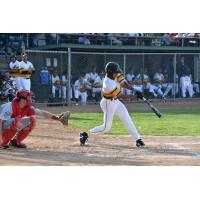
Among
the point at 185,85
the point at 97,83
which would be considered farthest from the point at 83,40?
the point at 185,85

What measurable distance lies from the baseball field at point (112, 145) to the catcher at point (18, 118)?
0.88 feet

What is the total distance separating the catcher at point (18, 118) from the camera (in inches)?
373

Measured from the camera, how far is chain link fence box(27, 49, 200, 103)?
21.6 meters

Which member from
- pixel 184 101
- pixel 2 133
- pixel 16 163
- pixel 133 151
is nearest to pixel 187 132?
pixel 133 151

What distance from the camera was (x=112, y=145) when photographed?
10375 mm

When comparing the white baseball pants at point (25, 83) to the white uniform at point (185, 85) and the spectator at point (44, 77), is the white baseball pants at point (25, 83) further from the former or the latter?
the white uniform at point (185, 85)

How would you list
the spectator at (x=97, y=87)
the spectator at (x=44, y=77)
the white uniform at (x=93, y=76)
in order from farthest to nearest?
1. the white uniform at (x=93, y=76)
2. the spectator at (x=97, y=87)
3. the spectator at (x=44, y=77)

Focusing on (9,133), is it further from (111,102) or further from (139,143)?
(139,143)

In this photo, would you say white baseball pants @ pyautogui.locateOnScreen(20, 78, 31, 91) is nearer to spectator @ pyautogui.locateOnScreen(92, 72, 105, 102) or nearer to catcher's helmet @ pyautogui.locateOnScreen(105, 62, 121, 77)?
spectator @ pyautogui.locateOnScreen(92, 72, 105, 102)

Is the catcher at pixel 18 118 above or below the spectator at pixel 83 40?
below

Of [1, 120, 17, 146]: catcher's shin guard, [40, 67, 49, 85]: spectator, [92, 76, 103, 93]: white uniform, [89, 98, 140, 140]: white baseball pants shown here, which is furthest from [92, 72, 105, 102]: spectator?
[1, 120, 17, 146]: catcher's shin guard

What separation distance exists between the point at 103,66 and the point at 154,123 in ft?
31.5

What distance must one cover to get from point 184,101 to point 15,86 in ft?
33.9

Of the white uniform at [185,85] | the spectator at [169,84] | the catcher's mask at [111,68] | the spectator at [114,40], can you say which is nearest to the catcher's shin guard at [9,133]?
the catcher's mask at [111,68]
